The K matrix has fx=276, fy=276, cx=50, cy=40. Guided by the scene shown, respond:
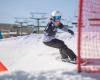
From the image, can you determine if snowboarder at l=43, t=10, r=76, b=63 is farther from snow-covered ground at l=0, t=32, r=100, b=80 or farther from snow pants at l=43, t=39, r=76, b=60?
snow-covered ground at l=0, t=32, r=100, b=80

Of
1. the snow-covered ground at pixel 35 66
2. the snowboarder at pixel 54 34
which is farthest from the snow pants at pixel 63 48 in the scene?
the snow-covered ground at pixel 35 66

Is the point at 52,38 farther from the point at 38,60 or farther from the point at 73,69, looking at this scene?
the point at 73,69

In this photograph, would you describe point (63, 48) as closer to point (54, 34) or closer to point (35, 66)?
point (54, 34)

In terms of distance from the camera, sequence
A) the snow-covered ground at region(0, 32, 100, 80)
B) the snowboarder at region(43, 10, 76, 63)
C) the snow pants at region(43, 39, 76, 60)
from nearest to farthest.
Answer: the snow-covered ground at region(0, 32, 100, 80)
the snowboarder at region(43, 10, 76, 63)
the snow pants at region(43, 39, 76, 60)

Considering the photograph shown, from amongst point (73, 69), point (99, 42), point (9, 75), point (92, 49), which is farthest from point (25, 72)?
point (99, 42)

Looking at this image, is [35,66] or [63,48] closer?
[35,66]

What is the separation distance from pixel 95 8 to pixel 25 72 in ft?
7.09

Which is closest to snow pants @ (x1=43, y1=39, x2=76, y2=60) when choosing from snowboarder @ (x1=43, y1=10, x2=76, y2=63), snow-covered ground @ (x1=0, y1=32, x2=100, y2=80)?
snowboarder @ (x1=43, y1=10, x2=76, y2=63)

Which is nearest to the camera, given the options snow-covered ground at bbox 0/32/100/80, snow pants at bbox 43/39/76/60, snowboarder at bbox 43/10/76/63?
snow-covered ground at bbox 0/32/100/80

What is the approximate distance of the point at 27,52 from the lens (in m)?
9.52

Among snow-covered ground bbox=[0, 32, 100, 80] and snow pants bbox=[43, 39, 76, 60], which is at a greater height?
snow pants bbox=[43, 39, 76, 60]

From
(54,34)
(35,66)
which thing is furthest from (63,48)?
(35,66)

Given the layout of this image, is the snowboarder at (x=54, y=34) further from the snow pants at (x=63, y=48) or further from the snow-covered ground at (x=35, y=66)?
the snow-covered ground at (x=35, y=66)

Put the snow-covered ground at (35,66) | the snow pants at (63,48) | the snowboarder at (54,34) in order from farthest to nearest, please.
→ the snow pants at (63,48) < the snowboarder at (54,34) < the snow-covered ground at (35,66)
